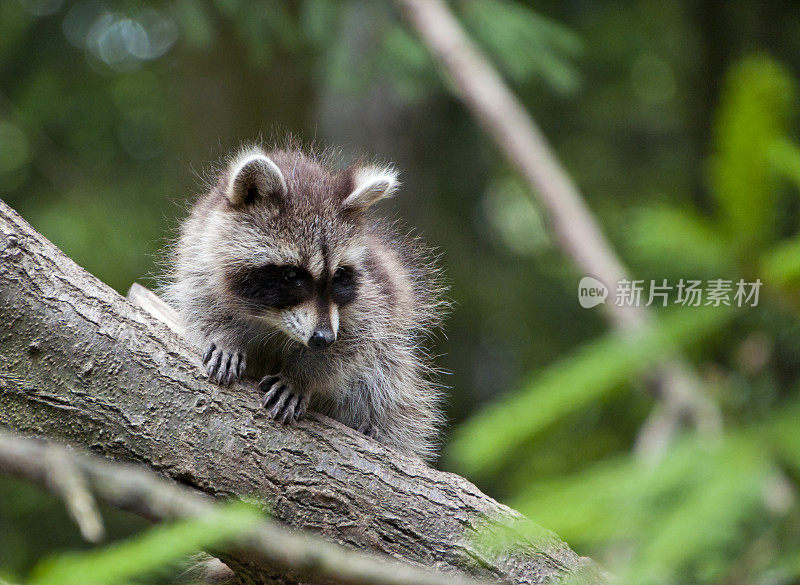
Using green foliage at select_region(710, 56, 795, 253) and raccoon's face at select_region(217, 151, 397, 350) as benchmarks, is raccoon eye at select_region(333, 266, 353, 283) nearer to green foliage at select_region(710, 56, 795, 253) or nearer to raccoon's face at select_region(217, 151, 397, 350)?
raccoon's face at select_region(217, 151, 397, 350)

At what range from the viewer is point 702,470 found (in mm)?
1216

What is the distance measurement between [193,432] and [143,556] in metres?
2.08

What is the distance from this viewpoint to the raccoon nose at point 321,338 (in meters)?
3.68

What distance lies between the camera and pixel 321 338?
3.69 metres

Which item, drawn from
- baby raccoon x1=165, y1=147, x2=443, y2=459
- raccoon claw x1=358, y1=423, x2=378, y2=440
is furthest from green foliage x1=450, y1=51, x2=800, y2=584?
raccoon claw x1=358, y1=423, x2=378, y2=440

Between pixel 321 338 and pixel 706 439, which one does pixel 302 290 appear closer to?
pixel 321 338

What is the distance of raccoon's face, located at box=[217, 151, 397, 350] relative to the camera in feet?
12.7

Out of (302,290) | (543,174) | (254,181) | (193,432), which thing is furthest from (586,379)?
(254,181)

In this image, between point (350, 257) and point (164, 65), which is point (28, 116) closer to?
point (164, 65)

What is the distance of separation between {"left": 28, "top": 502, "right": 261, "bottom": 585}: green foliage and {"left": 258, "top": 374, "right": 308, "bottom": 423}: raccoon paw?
2.22 meters

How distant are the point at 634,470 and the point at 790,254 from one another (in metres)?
0.37

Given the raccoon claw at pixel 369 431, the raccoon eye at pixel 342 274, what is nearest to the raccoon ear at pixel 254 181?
the raccoon eye at pixel 342 274

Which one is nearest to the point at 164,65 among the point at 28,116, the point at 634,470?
the point at 28,116

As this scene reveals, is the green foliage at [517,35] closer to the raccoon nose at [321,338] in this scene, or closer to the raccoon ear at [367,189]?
the raccoon ear at [367,189]
